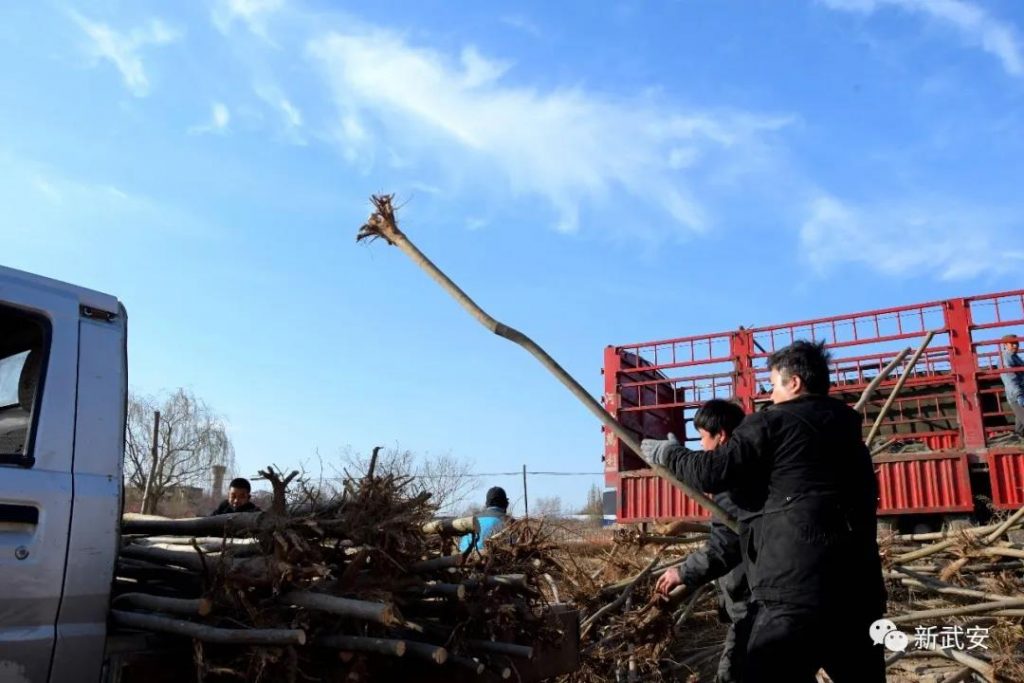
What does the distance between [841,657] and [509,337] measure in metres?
1.78

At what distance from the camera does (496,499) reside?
5641 mm

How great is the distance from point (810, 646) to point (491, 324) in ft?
5.81

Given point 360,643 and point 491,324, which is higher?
point 491,324

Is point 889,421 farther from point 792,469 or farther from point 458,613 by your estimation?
point 458,613

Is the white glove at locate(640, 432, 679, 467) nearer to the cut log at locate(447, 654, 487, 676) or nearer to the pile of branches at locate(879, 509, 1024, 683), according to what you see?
the cut log at locate(447, 654, 487, 676)

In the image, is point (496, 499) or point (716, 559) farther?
point (496, 499)

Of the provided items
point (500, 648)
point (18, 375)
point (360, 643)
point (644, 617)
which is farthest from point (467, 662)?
point (644, 617)

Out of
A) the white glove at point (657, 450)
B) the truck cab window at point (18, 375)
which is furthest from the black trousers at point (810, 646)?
the truck cab window at point (18, 375)

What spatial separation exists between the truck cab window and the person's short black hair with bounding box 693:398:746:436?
2.66 m

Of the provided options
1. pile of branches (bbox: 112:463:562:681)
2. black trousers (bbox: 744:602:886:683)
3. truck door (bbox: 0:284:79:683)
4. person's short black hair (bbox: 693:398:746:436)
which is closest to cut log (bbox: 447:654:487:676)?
pile of branches (bbox: 112:463:562:681)

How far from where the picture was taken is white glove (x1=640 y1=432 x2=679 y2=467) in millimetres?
3412

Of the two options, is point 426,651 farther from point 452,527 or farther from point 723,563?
point 723,563

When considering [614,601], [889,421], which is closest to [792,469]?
[614,601]

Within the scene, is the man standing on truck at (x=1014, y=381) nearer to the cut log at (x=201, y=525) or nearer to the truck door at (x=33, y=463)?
the cut log at (x=201, y=525)
